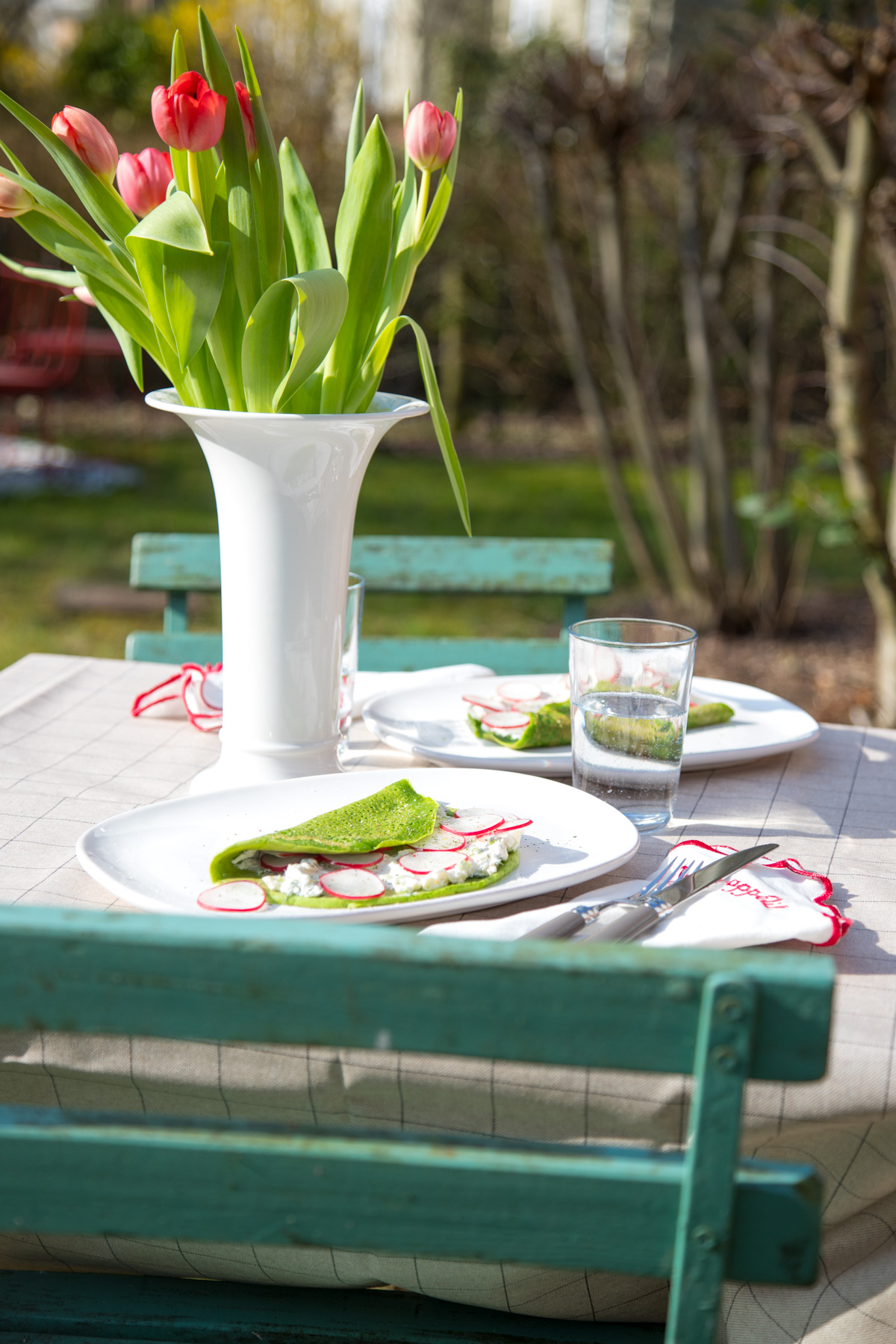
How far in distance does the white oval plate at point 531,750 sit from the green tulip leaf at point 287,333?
37 centimetres

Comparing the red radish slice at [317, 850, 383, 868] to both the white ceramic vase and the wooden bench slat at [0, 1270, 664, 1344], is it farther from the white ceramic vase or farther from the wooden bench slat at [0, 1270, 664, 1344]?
the wooden bench slat at [0, 1270, 664, 1344]

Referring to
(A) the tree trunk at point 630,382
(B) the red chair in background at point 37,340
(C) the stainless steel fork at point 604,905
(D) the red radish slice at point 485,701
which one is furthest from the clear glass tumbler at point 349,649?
(B) the red chair in background at point 37,340

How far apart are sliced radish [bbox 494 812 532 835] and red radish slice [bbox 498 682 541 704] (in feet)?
0.98

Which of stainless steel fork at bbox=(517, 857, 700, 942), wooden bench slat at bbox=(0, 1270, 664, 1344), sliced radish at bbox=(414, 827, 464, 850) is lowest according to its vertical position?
wooden bench slat at bbox=(0, 1270, 664, 1344)

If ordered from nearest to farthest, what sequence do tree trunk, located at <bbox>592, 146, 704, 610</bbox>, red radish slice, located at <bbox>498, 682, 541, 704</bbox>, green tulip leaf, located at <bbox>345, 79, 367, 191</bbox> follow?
green tulip leaf, located at <bbox>345, 79, 367, 191</bbox>, red radish slice, located at <bbox>498, 682, 541, 704</bbox>, tree trunk, located at <bbox>592, 146, 704, 610</bbox>

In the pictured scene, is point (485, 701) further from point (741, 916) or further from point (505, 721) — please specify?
point (741, 916)

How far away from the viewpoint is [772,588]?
13.2ft

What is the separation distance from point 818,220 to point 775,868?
16.9 ft

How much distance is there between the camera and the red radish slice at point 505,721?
1228mm

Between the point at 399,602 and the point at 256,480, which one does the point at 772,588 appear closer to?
the point at 399,602

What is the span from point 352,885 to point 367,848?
4 centimetres

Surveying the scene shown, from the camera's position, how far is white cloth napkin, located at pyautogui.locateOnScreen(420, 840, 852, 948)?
2.68 feet

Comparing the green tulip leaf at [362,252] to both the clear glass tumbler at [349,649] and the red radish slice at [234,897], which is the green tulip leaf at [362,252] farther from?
the red radish slice at [234,897]

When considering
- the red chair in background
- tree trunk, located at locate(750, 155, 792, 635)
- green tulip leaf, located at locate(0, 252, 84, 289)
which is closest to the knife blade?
green tulip leaf, located at locate(0, 252, 84, 289)
